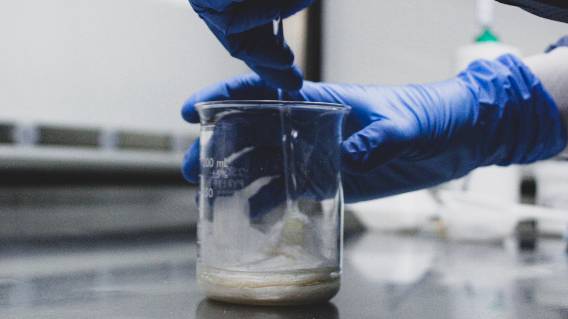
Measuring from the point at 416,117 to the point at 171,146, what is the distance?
121cm

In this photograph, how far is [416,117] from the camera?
35.0 inches

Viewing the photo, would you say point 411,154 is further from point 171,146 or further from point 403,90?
point 171,146

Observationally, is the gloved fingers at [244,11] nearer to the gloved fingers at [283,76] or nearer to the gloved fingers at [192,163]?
the gloved fingers at [283,76]

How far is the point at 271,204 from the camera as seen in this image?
64cm

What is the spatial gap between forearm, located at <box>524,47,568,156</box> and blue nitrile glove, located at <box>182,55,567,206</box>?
3cm

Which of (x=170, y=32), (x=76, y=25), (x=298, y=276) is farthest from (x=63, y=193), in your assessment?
(x=298, y=276)

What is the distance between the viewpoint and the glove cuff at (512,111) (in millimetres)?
963

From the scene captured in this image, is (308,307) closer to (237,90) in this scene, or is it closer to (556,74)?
(237,90)

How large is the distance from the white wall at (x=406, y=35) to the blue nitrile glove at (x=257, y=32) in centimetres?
149

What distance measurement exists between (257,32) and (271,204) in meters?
0.19

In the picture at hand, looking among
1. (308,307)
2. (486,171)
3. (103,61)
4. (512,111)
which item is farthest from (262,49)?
(103,61)

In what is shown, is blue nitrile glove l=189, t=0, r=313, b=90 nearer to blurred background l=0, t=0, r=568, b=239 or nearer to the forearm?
the forearm

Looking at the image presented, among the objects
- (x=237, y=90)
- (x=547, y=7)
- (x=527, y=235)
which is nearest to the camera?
(x=547, y=7)

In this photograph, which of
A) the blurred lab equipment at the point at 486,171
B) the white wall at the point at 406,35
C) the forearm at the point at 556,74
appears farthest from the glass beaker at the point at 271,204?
the white wall at the point at 406,35
